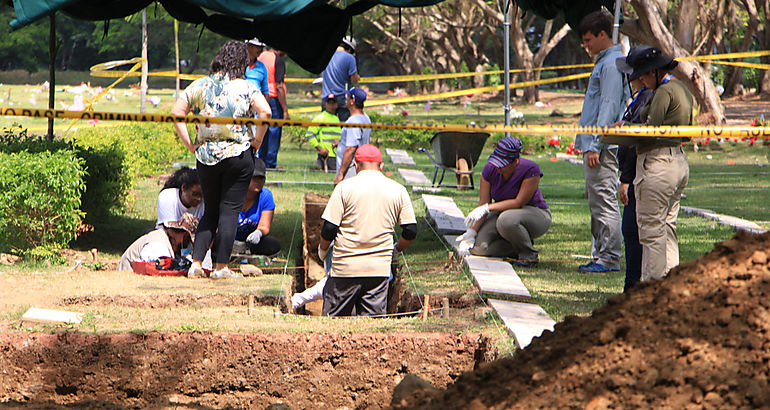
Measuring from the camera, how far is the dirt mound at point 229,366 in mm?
4473

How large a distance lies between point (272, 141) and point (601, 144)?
250 inches

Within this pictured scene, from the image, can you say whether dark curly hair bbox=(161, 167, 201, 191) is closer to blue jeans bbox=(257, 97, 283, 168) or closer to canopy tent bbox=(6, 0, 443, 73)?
canopy tent bbox=(6, 0, 443, 73)

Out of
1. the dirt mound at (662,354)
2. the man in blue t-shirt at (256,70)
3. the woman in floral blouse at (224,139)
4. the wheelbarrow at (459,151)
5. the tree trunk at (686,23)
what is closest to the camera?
the dirt mound at (662,354)

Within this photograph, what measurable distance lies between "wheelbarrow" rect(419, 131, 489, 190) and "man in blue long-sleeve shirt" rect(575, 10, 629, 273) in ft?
16.9

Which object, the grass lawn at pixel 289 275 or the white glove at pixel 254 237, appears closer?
the grass lawn at pixel 289 275

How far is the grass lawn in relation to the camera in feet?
16.5

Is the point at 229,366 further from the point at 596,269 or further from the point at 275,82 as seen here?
the point at 275,82

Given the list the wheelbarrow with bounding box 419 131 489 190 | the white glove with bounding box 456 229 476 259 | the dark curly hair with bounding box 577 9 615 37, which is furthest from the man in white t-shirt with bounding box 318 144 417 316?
the wheelbarrow with bounding box 419 131 489 190

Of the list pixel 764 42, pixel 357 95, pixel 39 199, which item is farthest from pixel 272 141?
pixel 764 42

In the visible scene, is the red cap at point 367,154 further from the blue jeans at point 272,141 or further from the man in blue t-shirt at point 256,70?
the blue jeans at point 272,141

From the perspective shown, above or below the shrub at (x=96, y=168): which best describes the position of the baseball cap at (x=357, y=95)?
above

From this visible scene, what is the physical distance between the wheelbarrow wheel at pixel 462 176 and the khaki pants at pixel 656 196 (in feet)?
22.7

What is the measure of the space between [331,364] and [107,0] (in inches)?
110

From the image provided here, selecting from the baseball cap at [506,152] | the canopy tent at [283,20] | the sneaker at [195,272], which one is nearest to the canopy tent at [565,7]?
the baseball cap at [506,152]
